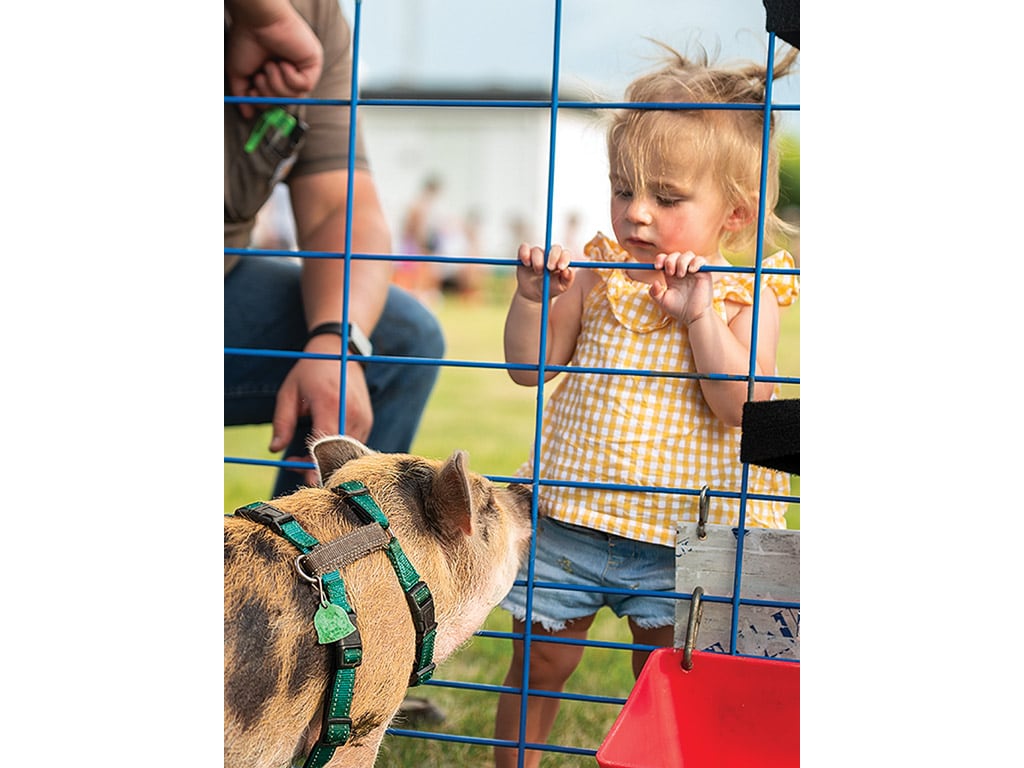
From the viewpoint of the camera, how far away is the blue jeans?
231 centimetres

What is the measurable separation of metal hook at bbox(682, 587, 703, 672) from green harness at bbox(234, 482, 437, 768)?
0.37m

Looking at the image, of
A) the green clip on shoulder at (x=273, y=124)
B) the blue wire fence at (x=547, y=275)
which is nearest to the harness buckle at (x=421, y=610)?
the blue wire fence at (x=547, y=275)

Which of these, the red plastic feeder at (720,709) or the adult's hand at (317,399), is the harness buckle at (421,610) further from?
the adult's hand at (317,399)

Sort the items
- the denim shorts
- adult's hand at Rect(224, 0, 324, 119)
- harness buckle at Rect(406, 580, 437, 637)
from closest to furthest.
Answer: harness buckle at Rect(406, 580, 437, 637) < the denim shorts < adult's hand at Rect(224, 0, 324, 119)

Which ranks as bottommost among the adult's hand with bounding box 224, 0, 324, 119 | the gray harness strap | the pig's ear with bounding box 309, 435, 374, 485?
the gray harness strap

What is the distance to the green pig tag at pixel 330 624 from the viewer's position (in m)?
1.13

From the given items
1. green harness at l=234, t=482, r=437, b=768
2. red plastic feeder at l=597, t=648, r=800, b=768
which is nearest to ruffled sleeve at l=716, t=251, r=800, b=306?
red plastic feeder at l=597, t=648, r=800, b=768

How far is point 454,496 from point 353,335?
553 millimetres

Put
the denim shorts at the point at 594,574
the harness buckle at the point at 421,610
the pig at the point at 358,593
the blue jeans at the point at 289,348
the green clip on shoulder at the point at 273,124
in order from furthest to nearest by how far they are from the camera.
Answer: the blue jeans at the point at 289,348, the green clip on shoulder at the point at 273,124, the denim shorts at the point at 594,574, the harness buckle at the point at 421,610, the pig at the point at 358,593

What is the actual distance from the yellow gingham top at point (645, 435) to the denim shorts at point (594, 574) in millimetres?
43

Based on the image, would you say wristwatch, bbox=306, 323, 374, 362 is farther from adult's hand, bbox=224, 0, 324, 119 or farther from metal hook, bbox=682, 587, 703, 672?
metal hook, bbox=682, 587, 703, 672

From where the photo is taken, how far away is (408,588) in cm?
123
